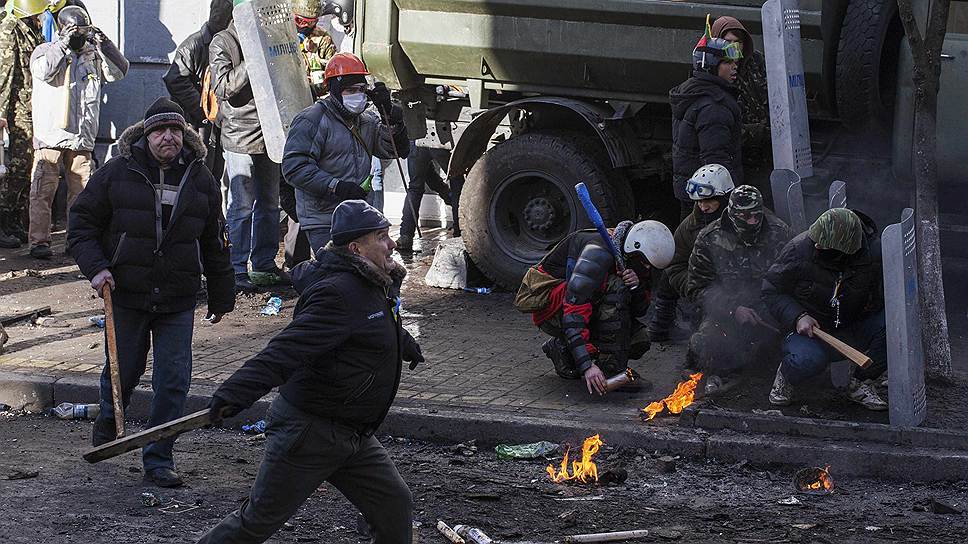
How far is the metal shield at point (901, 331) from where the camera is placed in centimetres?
648

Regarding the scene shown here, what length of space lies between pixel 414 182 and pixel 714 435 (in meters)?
5.58

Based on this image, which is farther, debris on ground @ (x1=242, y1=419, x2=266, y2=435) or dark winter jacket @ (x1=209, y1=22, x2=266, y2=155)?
dark winter jacket @ (x1=209, y1=22, x2=266, y2=155)

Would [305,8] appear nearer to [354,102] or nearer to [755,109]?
[354,102]

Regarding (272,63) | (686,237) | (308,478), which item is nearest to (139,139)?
(308,478)

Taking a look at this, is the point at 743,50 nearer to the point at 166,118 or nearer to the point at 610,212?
the point at 610,212

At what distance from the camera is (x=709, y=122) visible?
825cm

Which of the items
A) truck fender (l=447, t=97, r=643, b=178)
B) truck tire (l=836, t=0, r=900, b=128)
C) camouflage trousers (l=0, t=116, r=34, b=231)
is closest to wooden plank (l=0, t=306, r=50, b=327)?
camouflage trousers (l=0, t=116, r=34, b=231)

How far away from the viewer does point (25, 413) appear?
7.48m

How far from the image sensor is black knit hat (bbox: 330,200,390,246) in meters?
4.65

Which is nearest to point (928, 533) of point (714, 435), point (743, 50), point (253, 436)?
point (714, 435)

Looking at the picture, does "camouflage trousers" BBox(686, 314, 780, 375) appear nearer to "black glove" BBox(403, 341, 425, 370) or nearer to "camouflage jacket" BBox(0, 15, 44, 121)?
"black glove" BBox(403, 341, 425, 370)

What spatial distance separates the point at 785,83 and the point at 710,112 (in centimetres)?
50

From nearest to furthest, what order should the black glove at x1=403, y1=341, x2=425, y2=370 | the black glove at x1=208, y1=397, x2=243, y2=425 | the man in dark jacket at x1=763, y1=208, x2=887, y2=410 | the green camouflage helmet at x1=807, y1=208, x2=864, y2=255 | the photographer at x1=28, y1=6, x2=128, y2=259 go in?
the black glove at x1=208, y1=397, x2=243, y2=425 → the black glove at x1=403, y1=341, x2=425, y2=370 → the green camouflage helmet at x1=807, y1=208, x2=864, y2=255 → the man in dark jacket at x1=763, y1=208, x2=887, y2=410 → the photographer at x1=28, y1=6, x2=128, y2=259

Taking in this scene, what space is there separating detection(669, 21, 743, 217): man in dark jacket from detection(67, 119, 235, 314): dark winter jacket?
3323 mm
